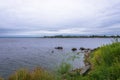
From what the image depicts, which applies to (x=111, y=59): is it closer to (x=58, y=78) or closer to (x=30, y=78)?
(x=58, y=78)

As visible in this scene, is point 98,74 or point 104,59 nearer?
point 98,74

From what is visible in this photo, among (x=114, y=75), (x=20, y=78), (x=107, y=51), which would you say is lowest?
(x=20, y=78)

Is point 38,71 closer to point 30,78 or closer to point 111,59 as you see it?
point 30,78

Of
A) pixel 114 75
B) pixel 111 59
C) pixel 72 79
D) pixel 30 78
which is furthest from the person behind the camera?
pixel 30 78

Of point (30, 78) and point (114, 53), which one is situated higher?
point (114, 53)

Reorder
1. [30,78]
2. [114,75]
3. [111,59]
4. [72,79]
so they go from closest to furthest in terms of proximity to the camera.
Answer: [114,75] → [72,79] → [111,59] → [30,78]

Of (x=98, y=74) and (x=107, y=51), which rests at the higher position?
(x=107, y=51)

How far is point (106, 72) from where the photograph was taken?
7.60 metres

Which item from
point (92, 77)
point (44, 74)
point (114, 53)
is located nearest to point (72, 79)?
point (92, 77)

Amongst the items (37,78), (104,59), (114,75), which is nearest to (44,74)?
(37,78)

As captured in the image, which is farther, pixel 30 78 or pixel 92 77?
pixel 30 78

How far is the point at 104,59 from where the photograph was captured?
32.2 feet

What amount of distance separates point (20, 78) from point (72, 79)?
10.3ft

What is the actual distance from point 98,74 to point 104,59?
235 centimetres
